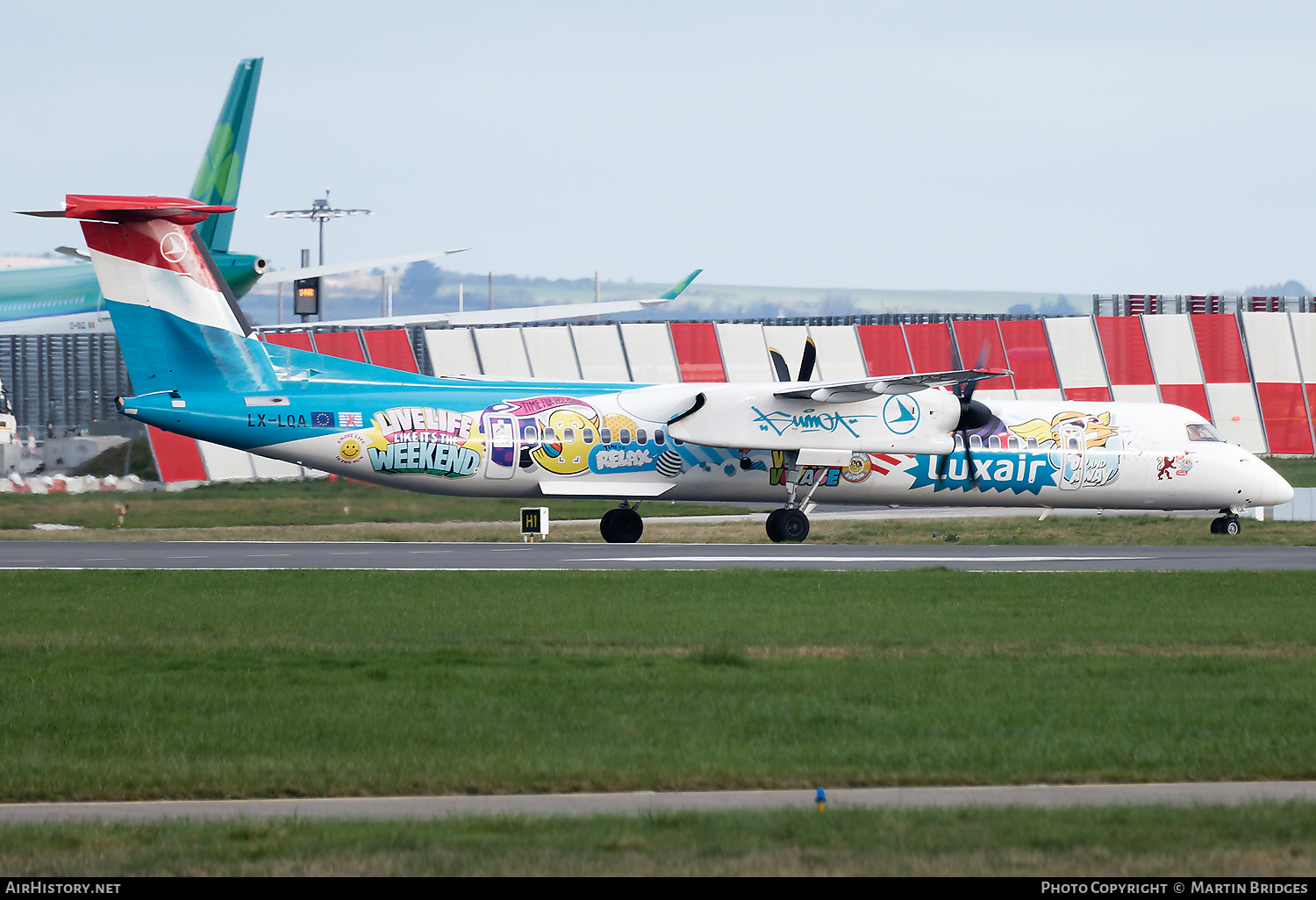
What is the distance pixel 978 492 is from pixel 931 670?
1915 cm

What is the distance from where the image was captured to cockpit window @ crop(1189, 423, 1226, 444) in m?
33.6

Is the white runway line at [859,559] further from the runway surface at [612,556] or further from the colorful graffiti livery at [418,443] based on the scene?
the colorful graffiti livery at [418,443]

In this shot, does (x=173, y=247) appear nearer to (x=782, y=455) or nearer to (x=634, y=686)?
(x=782, y=455)

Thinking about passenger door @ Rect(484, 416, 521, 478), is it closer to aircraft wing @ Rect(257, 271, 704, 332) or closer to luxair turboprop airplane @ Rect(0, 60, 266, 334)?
luxair turboprop airplane @ Rect(0, 60, 266, 334)

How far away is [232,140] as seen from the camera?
4531 centimetres

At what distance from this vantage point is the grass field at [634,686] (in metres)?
9.53

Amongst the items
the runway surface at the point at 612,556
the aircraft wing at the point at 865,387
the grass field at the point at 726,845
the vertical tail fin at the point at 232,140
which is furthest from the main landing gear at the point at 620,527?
the grass field at the point at 726,845

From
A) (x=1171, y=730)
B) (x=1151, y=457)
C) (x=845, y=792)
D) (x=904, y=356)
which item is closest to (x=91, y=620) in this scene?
(x=845, y=792)

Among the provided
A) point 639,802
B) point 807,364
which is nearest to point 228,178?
point 807,364

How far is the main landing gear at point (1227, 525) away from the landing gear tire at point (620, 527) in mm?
14747

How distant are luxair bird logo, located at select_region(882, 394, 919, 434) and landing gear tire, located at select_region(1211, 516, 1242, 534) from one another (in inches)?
356

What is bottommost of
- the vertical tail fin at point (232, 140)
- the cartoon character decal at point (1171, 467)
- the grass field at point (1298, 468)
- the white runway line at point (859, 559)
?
the grass field at point (1298, 468)

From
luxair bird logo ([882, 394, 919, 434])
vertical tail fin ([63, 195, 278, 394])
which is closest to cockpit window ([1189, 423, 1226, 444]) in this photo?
luxair bird logo ([882, 394, 919, 434])

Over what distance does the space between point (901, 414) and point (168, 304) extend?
16180mm
